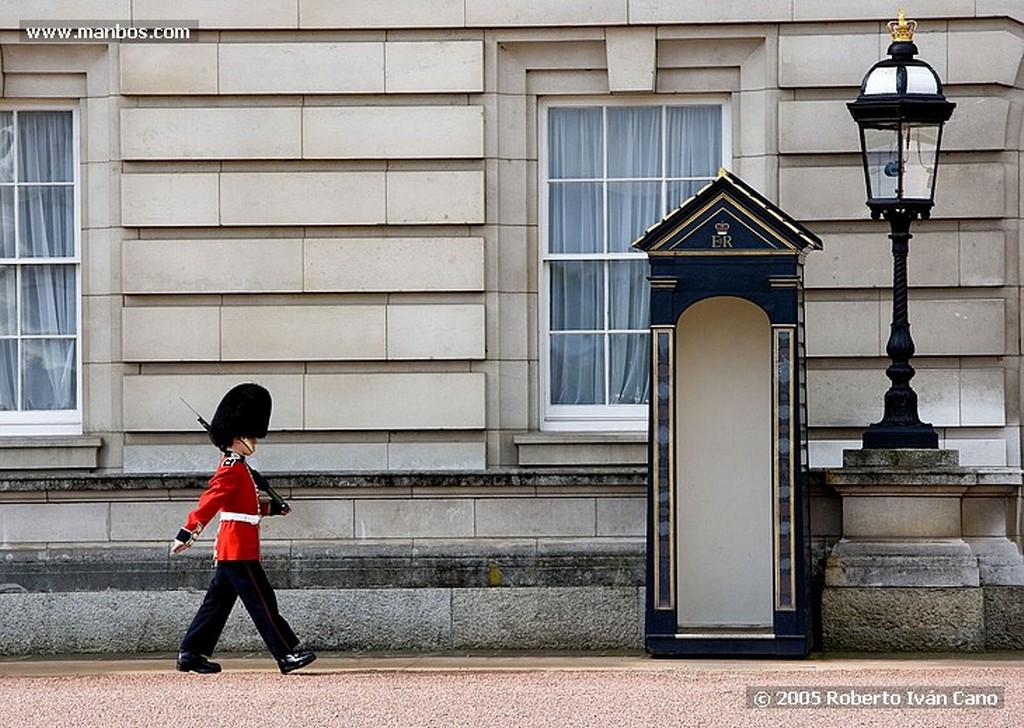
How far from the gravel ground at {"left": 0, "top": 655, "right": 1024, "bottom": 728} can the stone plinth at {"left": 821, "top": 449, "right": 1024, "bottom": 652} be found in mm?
336

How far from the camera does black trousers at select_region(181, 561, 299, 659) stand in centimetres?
1096

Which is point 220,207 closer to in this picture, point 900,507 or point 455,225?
point 455,225

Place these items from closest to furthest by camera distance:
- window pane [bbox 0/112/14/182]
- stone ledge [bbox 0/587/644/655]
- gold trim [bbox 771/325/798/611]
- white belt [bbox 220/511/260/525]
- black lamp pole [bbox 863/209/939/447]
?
white belt [bbox 220/511/260/525], gold trim [bbox 771/325/798/611], black lamp pole [bbox 863/209/939/447], stone ledge [bbox 0/587/644/655], window pane [bbox 0/112/14/182]

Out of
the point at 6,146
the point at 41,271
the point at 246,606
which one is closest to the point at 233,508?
the point at 246,606

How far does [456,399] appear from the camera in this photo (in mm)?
12562

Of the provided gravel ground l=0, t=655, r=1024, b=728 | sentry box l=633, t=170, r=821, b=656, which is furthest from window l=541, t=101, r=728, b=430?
gravel ground l=0, t=655, r=1024, b=728

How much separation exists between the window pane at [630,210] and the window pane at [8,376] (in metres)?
3.62

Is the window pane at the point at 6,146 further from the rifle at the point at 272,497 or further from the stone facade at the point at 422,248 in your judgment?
the rifle at the point at 272,497

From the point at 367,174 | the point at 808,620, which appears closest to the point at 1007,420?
the point at 808,620

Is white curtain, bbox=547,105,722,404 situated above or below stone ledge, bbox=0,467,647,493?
above

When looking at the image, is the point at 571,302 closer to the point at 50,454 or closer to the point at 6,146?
the point at 50,454

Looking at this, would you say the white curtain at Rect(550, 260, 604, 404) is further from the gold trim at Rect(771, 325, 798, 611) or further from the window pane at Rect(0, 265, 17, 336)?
the window pane at Rect(0, 265, 17, 336)

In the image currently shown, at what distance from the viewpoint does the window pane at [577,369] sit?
12.9 meters

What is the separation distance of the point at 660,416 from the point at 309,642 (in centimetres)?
252
